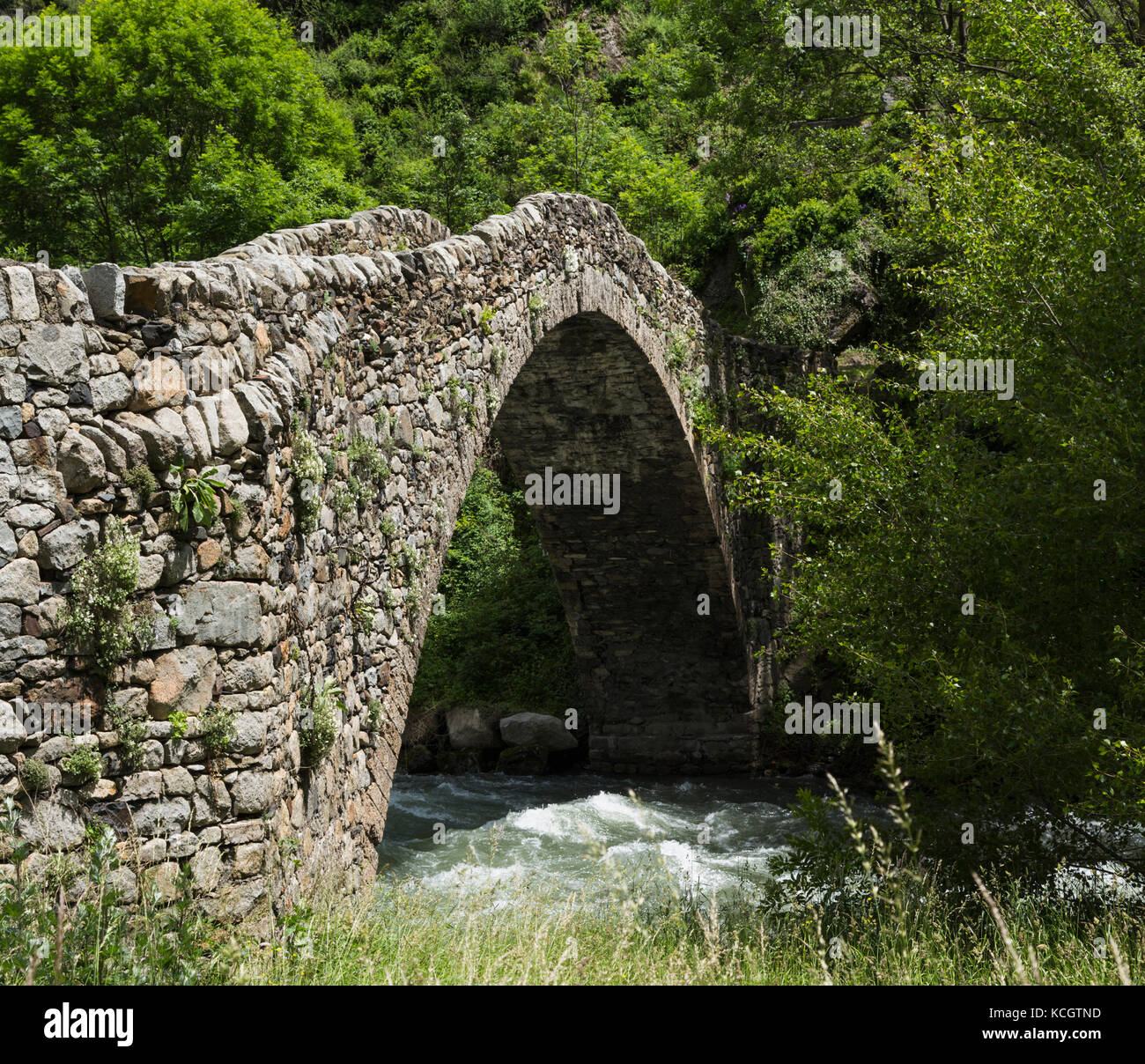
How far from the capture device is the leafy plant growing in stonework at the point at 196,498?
415 centimetres

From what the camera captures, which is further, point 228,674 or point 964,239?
point 964,239

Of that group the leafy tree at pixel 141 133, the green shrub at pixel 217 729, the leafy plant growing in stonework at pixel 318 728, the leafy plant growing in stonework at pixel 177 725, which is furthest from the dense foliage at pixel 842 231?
the leafy plant growing in stonework at pixel 177 725

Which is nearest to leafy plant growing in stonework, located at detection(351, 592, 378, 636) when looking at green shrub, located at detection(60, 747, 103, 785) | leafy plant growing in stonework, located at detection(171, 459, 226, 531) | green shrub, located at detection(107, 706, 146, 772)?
leafy plant growing in stonework, located at detection(171, 459, 226, 531)

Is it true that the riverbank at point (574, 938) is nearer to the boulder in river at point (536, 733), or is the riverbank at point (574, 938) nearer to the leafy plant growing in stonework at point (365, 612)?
the leafy plant growing in stonework at point (365, 612)

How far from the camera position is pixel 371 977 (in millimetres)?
3838

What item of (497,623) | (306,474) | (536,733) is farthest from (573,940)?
(497,623)

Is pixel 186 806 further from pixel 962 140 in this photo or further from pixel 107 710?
pixel 962 140

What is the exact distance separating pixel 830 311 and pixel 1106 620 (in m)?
10.9

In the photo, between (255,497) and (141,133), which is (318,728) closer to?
(255,497)

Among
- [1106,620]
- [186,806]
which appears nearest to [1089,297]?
[1106,620]

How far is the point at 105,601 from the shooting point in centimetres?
388

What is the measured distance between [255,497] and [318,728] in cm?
121

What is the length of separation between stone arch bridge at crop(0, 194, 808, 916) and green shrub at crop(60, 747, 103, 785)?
0.03m

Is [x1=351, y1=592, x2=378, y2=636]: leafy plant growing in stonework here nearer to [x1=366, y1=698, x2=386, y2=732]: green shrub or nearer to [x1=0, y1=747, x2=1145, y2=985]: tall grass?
[x1=366, y1=698, x2=386, y2=732]: green shrub
